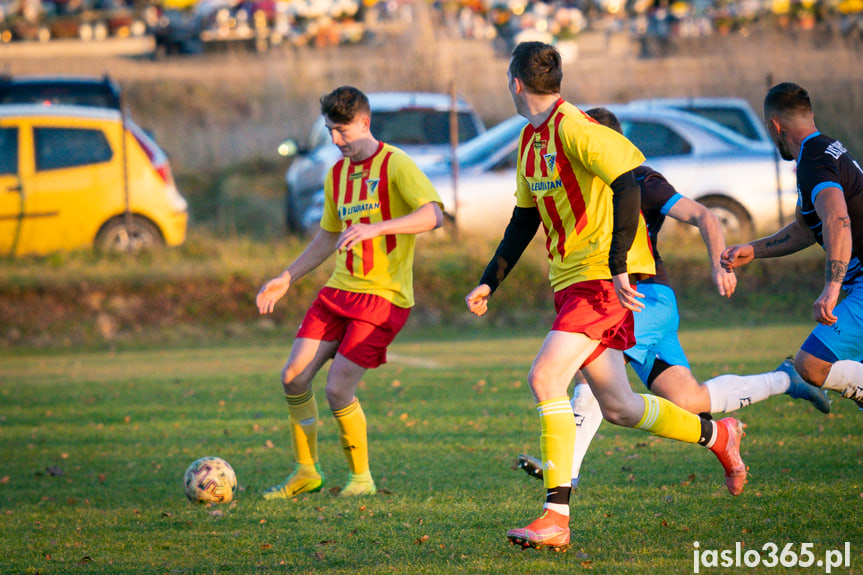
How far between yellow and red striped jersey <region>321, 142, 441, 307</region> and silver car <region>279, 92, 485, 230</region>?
829 cm

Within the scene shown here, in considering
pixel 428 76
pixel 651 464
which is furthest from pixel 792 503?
pixel 428 76

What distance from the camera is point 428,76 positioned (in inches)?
763

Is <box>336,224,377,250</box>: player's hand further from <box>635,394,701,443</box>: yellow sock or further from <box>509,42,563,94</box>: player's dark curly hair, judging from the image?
<box>635,394,701,443</box>: yellow sock

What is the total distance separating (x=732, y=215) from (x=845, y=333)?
321 inches

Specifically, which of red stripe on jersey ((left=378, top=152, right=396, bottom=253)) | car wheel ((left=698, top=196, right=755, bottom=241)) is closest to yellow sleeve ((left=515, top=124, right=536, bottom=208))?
red stripe on jersey ((left=378, top=152, right=396, bottom=253))

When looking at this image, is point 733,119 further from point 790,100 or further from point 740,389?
point 790,100

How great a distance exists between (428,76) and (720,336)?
10388 mm

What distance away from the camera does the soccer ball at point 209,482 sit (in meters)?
5.23

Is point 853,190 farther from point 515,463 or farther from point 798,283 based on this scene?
point 798,283

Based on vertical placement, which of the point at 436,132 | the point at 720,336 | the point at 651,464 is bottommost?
the point at 720,336

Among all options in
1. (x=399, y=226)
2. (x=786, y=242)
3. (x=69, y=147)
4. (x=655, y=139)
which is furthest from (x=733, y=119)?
(x=399, y=226)

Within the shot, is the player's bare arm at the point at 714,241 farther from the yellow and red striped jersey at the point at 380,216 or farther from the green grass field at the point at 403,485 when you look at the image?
the yellow and red striped jersey at the point at 380,216

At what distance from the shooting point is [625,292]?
400 cm

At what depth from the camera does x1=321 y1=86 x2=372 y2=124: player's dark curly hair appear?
5.07 metres
